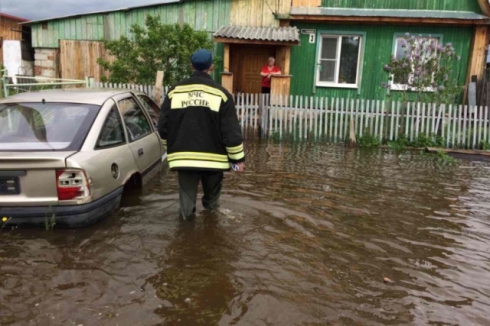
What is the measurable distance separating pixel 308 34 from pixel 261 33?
1.84 m

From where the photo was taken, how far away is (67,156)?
3.76 m

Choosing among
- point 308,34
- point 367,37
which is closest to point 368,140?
point 367,37

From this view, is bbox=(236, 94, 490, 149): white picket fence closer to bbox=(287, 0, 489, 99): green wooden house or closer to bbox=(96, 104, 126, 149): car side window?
bbox=(287, 0, 489, 99): green wooden house

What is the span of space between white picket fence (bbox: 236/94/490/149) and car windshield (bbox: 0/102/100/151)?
21.6 ft

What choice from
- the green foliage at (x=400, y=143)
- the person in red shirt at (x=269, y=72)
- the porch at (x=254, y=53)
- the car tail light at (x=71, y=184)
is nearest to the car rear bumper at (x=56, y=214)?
the car tail light at (x=71, y=184)

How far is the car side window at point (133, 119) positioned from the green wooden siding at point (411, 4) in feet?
32.6

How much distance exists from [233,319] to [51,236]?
2.06 meters

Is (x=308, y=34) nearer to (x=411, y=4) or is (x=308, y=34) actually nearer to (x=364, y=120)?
(x=411, y=4)

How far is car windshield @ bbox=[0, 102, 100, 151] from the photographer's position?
401 cm

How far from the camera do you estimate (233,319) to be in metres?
2.86

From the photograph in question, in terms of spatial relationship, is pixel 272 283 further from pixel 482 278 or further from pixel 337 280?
pixel 482 278

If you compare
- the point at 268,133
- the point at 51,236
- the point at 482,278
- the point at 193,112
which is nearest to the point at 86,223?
the point at 51,236

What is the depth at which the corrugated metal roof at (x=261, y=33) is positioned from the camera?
1234 centimetres

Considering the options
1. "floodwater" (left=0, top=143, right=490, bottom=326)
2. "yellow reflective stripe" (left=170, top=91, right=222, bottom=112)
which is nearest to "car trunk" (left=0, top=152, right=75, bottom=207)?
"floodwater" (left=0, top=143, right=490, bottom=326)
